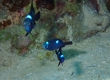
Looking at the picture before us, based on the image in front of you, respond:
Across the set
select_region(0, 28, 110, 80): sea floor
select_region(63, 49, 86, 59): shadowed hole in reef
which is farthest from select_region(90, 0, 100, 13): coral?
select_region(63, 49, 86, 59): shadowed hole in reef

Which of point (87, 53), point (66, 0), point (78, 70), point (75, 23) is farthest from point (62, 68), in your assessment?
point (66, 0)

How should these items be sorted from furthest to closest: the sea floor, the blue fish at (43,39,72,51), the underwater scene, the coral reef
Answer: the coral reef, the underwater scene, the sea floor, the blue fish at (43,39,72,51)

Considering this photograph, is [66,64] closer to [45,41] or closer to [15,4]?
[45,41]

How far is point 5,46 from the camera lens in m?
5.18

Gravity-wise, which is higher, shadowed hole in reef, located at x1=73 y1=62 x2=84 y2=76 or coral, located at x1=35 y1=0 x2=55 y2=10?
coral, located at x1=35 y1=0 x2=55 y2=10

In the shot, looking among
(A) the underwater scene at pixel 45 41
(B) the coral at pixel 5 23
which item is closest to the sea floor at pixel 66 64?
(A) the underwater scene at pixel 45 41

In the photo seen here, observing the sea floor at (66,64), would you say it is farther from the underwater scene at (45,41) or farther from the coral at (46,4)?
the coral at (46,4)

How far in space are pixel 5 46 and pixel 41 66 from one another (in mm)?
1100

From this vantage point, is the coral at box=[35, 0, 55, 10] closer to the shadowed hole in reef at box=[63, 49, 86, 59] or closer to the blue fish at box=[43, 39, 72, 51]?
the shadowed hole in reef at box=[63, 49, 86, 59]

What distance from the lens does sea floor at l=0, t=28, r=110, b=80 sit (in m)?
4.41

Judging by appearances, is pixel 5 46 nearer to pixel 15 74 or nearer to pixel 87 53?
pixel 15 74

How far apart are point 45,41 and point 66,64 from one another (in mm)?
856

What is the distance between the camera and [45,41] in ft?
17.3

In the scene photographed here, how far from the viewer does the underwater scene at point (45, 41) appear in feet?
15.6
